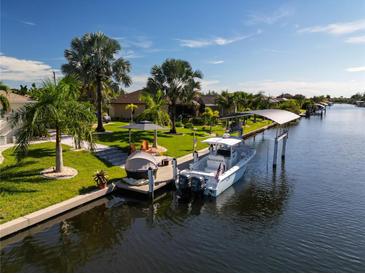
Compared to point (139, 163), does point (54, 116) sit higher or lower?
higher

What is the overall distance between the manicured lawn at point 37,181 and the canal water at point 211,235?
4.04 feet

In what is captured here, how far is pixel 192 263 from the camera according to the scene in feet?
30.6

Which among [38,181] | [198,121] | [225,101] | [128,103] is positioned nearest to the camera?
[38,181]

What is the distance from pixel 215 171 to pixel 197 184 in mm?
2497

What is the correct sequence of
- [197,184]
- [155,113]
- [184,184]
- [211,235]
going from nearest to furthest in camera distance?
[211,235] → [197,184] → [184,184] → [155,113]

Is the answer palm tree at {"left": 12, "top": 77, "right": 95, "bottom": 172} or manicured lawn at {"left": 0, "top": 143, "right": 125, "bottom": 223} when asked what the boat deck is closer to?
manicured lawn at {"left": 0, "top": 143, "right": 125, "bottom": 223}

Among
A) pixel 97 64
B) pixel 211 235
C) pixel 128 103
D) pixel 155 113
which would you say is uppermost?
pixel 97 64

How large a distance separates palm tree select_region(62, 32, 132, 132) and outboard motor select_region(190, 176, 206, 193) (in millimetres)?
16643

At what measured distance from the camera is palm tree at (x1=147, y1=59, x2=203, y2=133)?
97.6 ft

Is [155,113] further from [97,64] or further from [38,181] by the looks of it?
[38,181]

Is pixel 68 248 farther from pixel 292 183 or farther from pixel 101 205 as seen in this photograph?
pixel 292 183

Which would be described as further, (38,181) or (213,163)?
(213,163)

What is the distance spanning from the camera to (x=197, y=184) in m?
15.3

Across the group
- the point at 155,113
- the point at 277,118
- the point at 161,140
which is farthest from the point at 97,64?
the point at 277,118
